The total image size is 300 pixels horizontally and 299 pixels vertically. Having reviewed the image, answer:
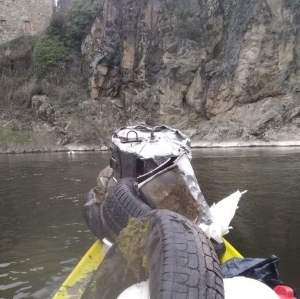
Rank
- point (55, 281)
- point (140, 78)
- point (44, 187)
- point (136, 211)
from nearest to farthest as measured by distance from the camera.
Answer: point (136, 211) → point (55, 281) → point (44, 187) → point (140, 78)

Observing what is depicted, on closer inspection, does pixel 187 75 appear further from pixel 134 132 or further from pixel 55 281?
pixel 55 281

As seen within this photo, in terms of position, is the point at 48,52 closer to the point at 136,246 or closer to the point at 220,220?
the point at 220,220

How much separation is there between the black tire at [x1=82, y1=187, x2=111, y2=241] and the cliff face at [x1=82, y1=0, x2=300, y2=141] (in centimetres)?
2186

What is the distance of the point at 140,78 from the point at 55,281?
92.7ft

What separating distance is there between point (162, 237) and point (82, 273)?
1.80 m

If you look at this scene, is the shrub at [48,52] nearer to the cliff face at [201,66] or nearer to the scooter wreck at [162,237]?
the cliff face at [201,66]

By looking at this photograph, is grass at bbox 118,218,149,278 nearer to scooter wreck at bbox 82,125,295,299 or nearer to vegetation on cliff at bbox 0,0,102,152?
scooter wreck at bbox 82,125,295,299

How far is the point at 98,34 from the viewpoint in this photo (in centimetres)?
3297

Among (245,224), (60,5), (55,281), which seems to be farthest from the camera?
(60,5)

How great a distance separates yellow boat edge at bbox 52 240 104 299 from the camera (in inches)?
129

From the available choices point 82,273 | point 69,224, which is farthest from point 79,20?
point 82,273

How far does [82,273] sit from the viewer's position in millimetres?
3732

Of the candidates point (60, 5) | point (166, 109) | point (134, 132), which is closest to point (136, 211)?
point (134, 132)

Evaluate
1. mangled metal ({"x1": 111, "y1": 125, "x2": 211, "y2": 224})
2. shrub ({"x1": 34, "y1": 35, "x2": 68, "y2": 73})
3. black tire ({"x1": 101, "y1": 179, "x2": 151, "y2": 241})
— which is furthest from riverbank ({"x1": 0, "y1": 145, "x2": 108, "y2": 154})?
black tire ({"x1": 101, "y1": 179, "x2": 151, "y2": 241})
